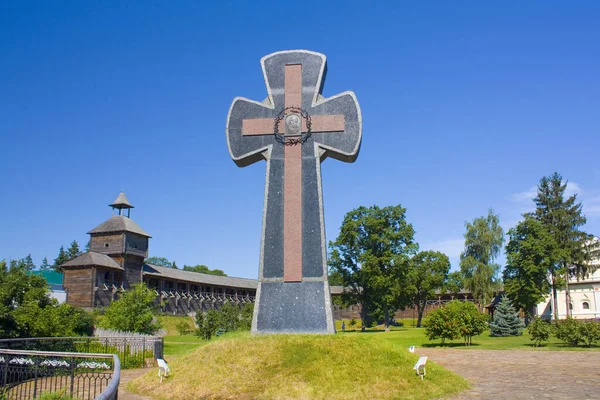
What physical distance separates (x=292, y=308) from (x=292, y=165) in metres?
3.34

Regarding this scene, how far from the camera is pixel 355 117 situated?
40.6 ft

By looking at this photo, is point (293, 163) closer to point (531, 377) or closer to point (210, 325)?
point (531, 377)

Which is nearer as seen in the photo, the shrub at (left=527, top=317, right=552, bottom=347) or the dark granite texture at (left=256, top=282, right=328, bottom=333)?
the dark granite texture at (left=256, top=282, right=328, bottom=333)

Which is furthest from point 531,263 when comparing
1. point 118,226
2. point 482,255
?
point 118,226

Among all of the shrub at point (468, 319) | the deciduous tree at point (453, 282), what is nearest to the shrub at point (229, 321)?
the shrub at point (468, 319)

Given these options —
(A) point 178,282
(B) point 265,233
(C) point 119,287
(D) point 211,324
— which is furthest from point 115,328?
(A) point 178,282

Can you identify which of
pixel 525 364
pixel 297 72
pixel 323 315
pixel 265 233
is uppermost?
pixel 297 72

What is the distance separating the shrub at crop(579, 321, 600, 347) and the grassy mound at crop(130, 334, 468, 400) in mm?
15202

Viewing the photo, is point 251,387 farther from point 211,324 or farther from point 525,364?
point 211,324

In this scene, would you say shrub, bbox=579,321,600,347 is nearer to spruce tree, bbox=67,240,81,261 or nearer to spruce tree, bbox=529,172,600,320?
spruce tree, bbox=529,172,600,320

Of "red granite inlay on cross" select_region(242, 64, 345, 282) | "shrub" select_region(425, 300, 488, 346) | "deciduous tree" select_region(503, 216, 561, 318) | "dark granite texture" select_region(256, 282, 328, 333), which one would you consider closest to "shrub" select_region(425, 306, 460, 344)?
"shrub" select_region(425, 300, 488, 346)

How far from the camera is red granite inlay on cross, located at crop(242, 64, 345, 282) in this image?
11688mm

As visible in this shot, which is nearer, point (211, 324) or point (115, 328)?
point (115, 328)

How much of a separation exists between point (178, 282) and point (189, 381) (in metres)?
47.1
